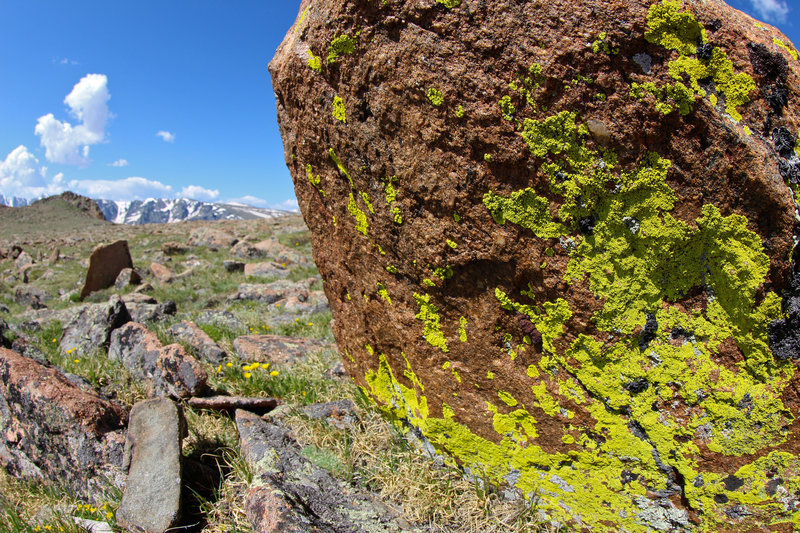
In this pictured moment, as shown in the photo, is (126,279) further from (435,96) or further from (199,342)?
(435,96)

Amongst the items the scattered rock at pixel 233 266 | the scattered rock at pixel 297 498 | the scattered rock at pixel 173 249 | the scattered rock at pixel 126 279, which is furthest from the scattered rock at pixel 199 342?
the scattered rock at pixel 173 249

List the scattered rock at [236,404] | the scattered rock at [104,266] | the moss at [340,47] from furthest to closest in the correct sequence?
the scattered rock at [104,266], the scattered rock at [236,404], the moss at [340,47]

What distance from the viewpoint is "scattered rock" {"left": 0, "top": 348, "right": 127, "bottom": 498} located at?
349 centimetres

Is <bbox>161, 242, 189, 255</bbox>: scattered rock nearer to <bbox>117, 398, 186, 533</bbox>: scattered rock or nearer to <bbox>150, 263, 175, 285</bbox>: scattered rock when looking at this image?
<bbox>150, 263, 175, 285</bbox>: scattered rock

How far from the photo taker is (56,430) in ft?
11.8

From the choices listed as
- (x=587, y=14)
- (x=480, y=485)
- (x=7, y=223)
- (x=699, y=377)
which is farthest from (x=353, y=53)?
(x=7, y=223)

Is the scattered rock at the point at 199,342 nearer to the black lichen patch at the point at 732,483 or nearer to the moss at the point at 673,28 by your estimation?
the black lichen patch at the point at 732,483

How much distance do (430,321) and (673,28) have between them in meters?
1.89

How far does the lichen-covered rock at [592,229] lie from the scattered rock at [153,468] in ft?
6.15

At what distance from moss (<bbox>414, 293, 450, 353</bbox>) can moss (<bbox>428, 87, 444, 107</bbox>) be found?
3.61 ft

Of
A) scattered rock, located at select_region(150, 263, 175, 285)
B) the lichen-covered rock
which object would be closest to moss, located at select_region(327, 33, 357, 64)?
the lichen-covered rock

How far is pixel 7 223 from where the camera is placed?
4631 cm

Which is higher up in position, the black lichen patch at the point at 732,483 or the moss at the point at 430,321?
Result: the moss at the point at 430,321

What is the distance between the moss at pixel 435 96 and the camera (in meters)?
2.39
